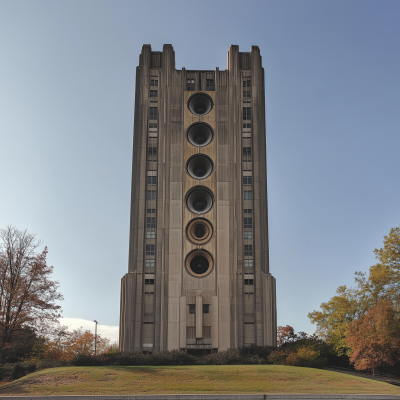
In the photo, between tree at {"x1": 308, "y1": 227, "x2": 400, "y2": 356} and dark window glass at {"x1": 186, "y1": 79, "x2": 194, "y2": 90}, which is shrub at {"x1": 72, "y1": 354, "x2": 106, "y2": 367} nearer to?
tree at {"x1": 308, "y1": 227, "x2": 400, "y2": 356}

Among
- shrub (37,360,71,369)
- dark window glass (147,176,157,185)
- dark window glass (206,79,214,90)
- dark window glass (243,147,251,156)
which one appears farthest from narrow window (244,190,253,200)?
shrub (37,360,71,369)

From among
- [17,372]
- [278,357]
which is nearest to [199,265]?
[278,357]

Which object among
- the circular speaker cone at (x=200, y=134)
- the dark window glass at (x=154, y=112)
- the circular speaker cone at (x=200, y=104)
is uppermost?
the circular speaker cone at (x=200, y=104)

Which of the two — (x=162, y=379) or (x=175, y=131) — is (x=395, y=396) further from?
(x=175, y=131)

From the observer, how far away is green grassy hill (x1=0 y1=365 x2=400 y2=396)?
98.2ft

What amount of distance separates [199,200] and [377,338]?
32493mm

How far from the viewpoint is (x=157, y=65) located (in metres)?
68.9

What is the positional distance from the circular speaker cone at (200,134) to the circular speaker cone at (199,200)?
6.78 m

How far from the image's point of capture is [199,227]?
209 feet

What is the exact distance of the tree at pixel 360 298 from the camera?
4128cm

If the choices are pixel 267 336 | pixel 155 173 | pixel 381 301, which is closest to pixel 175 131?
pixel 155 173

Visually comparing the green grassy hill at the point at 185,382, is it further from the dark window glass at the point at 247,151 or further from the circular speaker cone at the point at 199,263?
the dark window glass at the point at 247,151

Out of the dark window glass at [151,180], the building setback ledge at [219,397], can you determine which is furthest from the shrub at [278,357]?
the dark window glass at [151,180]

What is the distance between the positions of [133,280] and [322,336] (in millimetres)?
25065
